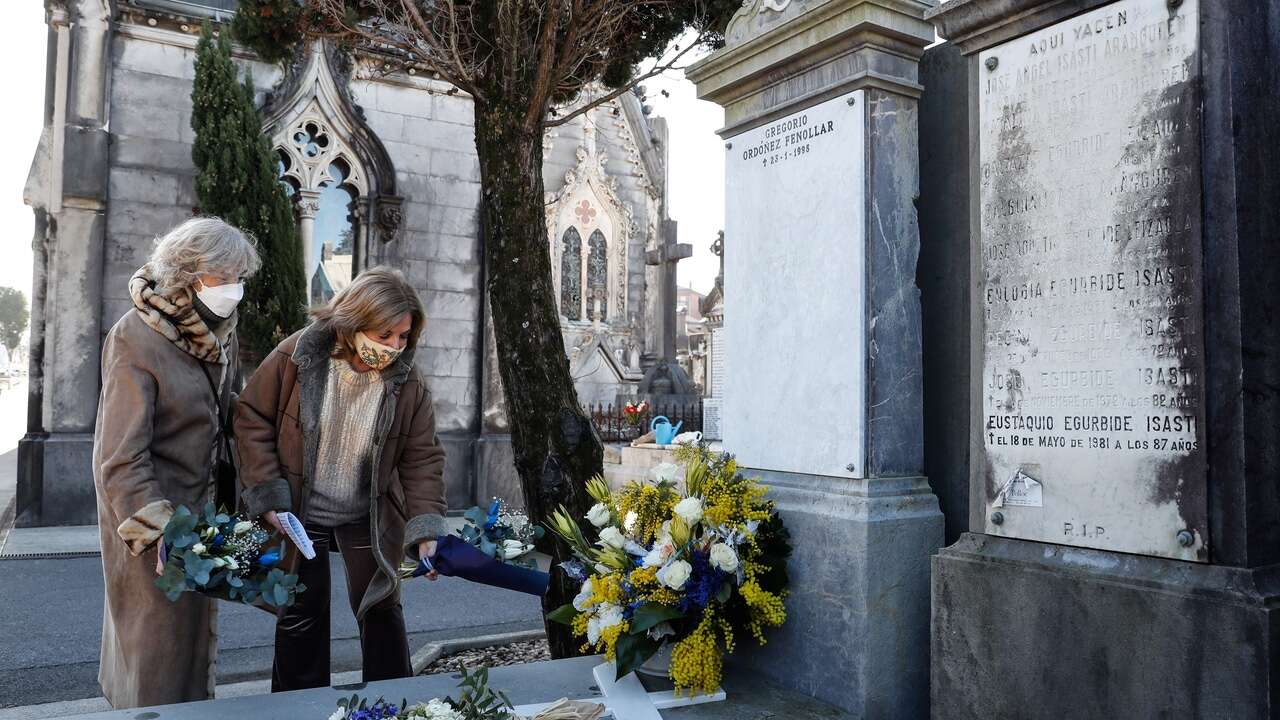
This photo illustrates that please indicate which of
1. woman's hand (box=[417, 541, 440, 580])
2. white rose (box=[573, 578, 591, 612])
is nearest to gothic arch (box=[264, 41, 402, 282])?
woman's hand (box=[417, 541, 440, 580])

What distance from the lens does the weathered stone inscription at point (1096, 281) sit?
255 centimetres

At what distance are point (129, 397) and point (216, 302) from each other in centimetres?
45

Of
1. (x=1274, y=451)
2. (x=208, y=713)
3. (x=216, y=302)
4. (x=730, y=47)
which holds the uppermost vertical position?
(x=730, y=47)

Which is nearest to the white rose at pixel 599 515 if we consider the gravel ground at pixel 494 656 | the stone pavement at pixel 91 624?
the gravel ground at pixel 494 656

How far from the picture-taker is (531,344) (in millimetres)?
5152

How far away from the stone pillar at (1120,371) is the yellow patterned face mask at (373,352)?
2.18 meters

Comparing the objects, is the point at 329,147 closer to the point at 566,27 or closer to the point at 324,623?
the point at 566,27

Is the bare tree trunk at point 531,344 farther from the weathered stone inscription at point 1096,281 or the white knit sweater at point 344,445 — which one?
the weathered stone inscription at point 1096,281

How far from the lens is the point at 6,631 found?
621cm

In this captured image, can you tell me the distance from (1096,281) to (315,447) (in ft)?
9.32

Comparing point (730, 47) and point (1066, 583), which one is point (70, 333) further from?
point (1066, 583)

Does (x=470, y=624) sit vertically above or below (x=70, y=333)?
below

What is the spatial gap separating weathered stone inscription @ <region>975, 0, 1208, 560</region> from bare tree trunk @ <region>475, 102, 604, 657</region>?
2.55 metres

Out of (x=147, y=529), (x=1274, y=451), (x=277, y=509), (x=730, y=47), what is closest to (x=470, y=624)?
(x=277, y=509)
